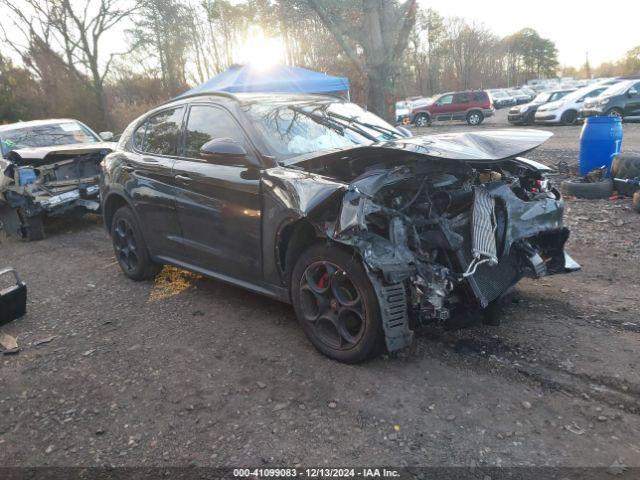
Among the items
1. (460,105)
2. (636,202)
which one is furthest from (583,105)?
(636,202)

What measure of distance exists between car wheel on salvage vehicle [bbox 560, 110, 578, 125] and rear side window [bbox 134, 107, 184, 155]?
1931 centimetres

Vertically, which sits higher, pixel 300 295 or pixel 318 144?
pixel 318 144

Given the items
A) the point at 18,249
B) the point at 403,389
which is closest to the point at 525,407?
the point at 403,389

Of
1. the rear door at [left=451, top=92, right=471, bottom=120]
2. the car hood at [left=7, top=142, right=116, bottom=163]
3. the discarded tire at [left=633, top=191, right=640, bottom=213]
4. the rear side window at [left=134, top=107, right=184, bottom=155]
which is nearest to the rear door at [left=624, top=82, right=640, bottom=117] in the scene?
the rear door at [left=451, top=92, right=471, bottom=120]

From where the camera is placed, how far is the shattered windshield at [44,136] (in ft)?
28.5

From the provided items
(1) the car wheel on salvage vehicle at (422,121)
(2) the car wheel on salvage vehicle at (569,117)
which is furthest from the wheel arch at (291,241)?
(1) the car wheel on salvage vehicle at (422,121)

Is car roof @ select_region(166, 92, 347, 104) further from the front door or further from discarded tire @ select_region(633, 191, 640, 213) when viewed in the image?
discarded tire @ select_region(633, 191, 640, 213)

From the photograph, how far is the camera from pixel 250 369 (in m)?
3.35

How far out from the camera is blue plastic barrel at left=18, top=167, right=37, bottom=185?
779 centimetres

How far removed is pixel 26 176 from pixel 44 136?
1.57 meters

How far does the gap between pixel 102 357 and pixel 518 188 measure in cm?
346

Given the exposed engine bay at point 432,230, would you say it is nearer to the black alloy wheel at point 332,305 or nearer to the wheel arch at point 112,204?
the black alloy wheel at point 332,305

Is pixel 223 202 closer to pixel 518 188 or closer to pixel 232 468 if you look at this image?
pixel 232 468

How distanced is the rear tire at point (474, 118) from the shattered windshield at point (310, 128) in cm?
2354
